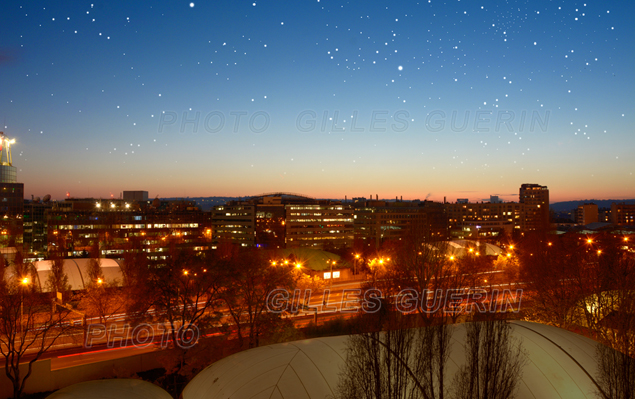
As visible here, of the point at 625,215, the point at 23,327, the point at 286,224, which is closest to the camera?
the point at 23,327

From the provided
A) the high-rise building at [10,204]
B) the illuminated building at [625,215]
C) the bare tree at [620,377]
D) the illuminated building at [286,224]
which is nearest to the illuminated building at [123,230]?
the high-rise building at [10,204]

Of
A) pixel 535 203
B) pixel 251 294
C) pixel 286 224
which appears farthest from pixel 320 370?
pixel 535 203

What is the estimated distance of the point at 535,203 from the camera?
505ft

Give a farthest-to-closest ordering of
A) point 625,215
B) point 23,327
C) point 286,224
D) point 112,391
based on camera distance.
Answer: point 625,215 < point 286,224 < point 23,327 < point 112,391

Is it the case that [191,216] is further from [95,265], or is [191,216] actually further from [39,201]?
[39,201]

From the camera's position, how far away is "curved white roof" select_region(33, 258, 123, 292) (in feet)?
95.8

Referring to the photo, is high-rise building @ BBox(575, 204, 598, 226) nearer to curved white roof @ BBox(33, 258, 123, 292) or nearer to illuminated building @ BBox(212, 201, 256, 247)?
illuminated building @ BBox(212, 201, 256, 247)

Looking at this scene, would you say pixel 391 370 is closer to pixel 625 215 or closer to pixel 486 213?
pixel 486 213

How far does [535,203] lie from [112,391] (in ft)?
548

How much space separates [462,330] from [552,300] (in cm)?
1167

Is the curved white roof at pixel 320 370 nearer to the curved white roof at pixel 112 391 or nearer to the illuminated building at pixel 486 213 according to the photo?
the curved white roof at pixel 112 391

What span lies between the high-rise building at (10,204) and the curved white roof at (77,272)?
46.7 metres

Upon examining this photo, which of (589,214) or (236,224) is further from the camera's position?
(589,214)

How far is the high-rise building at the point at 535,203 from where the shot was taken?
139 m
